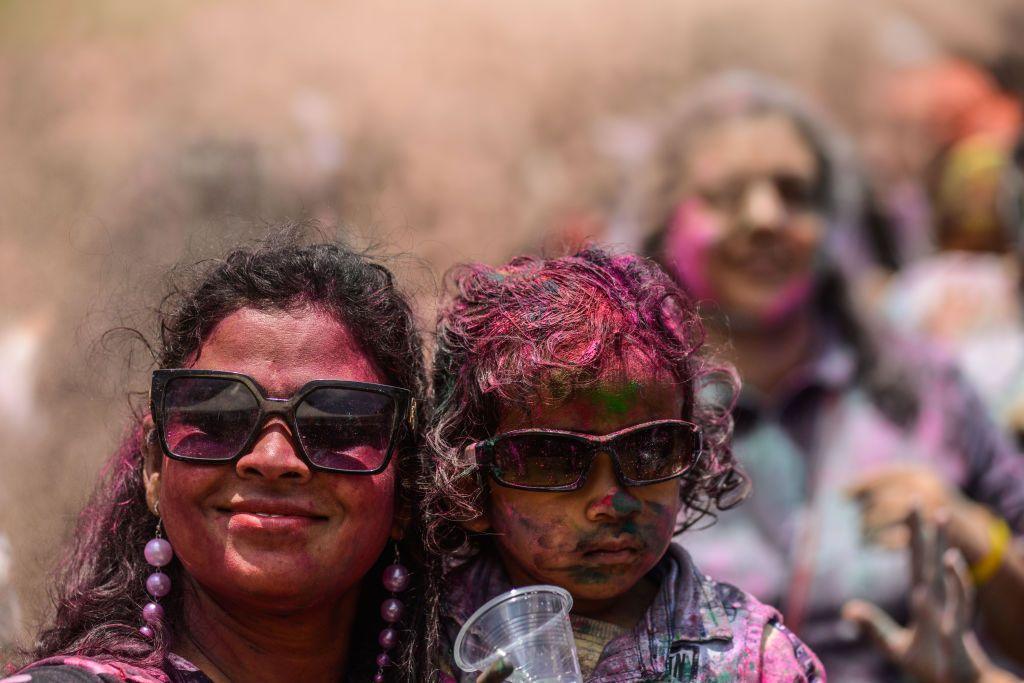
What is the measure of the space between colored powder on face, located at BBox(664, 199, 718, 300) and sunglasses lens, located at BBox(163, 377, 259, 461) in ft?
8.81

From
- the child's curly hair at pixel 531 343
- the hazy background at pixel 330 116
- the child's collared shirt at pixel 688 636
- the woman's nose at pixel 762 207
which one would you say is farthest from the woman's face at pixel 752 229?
the child's collared shirt at pixel 688 636

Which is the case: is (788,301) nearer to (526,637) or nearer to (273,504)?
(526,637)

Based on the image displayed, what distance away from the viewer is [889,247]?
227 inches

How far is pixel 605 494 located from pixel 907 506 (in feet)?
8.41

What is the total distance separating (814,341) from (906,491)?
2.24 feet

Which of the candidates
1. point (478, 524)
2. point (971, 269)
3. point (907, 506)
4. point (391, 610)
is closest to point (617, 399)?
point (478, 524)

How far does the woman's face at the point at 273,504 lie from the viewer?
181 centimetres

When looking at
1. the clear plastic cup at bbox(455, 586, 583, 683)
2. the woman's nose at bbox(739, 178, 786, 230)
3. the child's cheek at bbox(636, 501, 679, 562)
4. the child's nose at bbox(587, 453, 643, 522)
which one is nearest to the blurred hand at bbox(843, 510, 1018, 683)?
the woman's nose at bbox(739, 178, 786, 230)

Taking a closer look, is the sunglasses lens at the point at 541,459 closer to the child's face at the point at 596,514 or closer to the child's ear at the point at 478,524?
the child's face at the point at 596,514

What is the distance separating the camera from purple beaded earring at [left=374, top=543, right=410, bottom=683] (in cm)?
204

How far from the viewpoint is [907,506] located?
4145 mm

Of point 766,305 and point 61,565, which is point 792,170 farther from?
point 61,565

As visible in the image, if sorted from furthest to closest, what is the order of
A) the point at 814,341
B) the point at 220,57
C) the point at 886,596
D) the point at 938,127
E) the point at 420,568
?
1. the point at 938,127
2. the point at 220,57
3. the point at 814,341
4. the point at 886,596
5. the point at 420,568

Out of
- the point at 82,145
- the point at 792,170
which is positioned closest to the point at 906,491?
the point at 792,170
